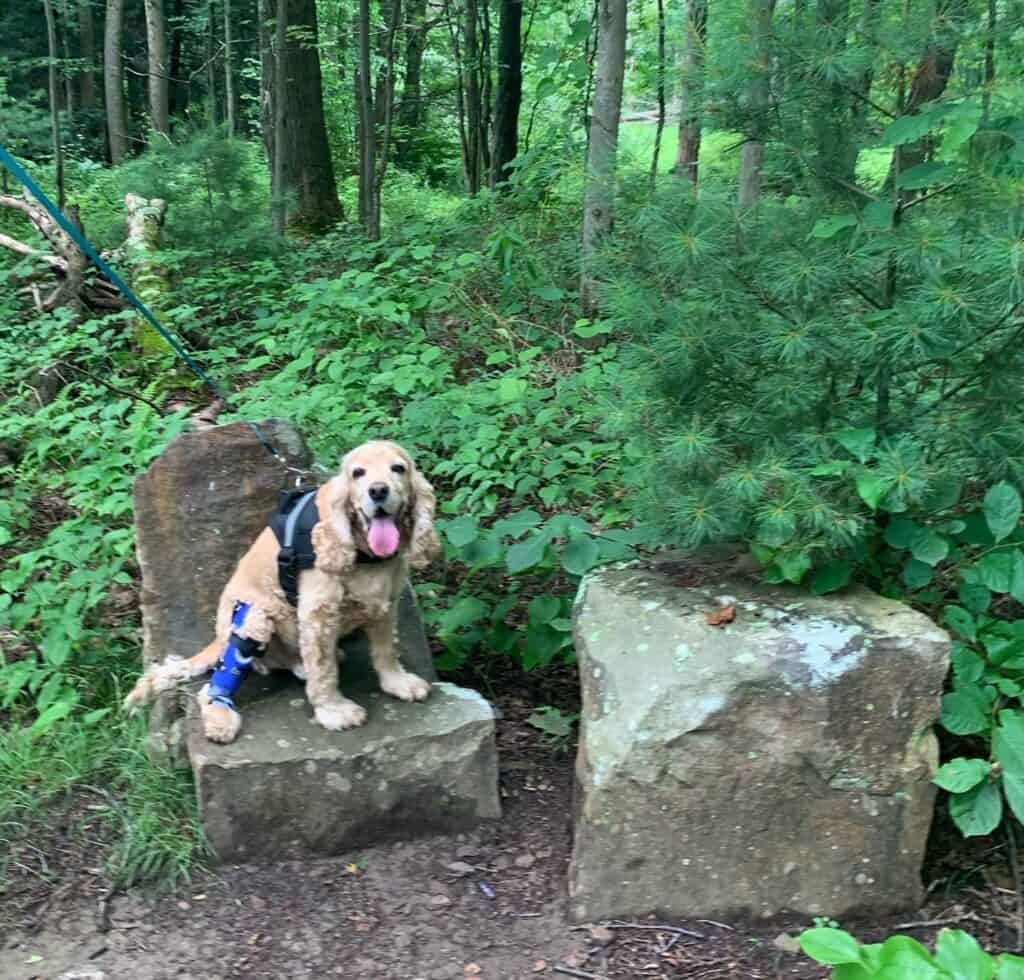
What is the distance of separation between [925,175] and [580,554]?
170 centimetres

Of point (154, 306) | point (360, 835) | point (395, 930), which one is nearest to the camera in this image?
point (395, 930)

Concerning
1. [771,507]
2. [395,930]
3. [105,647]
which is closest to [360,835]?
[395,930]

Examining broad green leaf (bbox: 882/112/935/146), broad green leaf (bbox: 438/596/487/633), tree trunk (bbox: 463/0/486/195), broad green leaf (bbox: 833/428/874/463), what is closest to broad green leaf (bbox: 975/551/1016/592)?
broad green leaf (bbox: 833/428/874/463)

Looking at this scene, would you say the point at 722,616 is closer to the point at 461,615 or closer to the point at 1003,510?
the point at 1003,510

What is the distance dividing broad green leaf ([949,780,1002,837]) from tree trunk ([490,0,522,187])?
29.7 feet

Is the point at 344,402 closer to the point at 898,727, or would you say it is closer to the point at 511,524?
the point at 511,524

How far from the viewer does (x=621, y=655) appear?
118 inches

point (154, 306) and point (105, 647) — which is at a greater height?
point (154, 306)

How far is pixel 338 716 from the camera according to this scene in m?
3.31

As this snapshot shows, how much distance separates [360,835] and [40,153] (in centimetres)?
1509

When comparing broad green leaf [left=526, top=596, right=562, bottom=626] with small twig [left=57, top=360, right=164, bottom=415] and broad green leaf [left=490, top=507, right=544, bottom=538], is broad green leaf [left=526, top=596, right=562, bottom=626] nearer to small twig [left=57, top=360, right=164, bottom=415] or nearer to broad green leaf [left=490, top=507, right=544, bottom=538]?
broad green leaf [left=490, top=507, right=544, bottom=538]

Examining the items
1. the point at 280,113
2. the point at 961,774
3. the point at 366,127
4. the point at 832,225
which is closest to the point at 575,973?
the point at 961,774

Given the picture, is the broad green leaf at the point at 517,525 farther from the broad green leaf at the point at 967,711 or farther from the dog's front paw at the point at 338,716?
the broad green leaf at the point at 967,711

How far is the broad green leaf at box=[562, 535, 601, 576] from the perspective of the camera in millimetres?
3508
